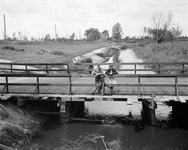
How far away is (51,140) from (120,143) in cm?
334

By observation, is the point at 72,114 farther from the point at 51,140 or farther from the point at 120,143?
the point at 120,143

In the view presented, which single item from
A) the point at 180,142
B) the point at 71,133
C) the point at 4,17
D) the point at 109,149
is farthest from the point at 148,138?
the point at 4,17

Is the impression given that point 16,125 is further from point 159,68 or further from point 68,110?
point 159,68

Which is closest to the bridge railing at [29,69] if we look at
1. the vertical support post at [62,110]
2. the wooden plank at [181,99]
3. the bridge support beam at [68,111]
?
the bridge support beam at [68,111]

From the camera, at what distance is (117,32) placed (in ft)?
433

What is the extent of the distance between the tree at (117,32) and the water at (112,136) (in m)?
118

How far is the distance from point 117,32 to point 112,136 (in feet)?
409

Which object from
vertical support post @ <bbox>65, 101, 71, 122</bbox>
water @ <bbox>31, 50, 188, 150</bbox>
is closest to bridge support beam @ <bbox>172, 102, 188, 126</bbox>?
water @ <bbox>31, 50, 188, 150</bbox>

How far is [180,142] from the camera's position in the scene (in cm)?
1065

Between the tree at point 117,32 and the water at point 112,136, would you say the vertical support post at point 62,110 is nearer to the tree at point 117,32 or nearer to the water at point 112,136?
the water at point 112,136

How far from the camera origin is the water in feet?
34.0

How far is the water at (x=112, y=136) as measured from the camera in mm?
10367

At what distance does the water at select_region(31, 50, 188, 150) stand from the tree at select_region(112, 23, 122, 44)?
388 feet

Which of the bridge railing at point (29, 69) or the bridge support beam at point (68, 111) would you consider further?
the bridge railing at point (29, 69)
